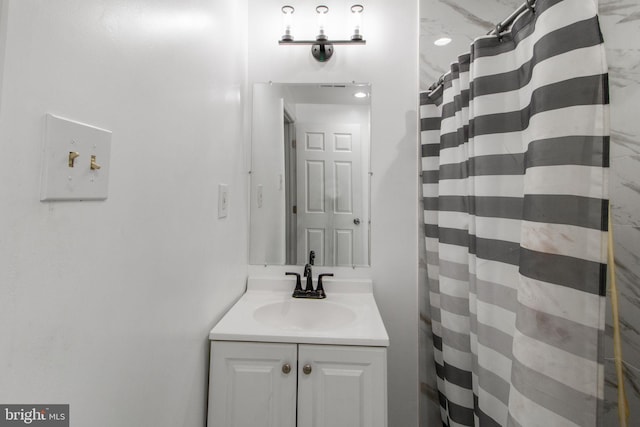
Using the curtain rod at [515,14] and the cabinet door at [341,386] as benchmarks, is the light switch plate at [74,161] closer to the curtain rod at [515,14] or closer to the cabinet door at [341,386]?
the cabinet door at [341,386]

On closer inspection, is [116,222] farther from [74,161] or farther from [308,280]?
[308,280]

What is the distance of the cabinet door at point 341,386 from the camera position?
980mm

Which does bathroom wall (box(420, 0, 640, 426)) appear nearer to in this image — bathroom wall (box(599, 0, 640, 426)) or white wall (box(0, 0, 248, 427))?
bathroom wall (box(599, 0, 640, 426))

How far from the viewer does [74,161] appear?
0.49 m

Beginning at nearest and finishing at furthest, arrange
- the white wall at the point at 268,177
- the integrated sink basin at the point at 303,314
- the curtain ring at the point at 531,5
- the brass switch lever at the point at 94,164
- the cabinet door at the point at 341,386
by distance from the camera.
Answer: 1. the brass switch lever at the point at 94,164
2. the curtain ring at the point at 531,5
3. the cabinet door at the point at 341,386
4. the integrated sink basin at the point at 303,314
5. the white wall at the point at 268,177

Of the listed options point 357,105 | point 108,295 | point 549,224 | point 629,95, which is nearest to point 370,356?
point 549,224

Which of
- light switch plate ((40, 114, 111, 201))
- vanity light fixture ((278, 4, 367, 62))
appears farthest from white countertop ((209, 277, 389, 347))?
vanity light fixture ((278, 4, 367, 62))

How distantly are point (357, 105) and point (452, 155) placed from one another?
61 centimetres

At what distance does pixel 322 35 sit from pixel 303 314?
1.39 meters

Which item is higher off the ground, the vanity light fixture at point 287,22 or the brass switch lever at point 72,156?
the vanity light fixture at point 287,22

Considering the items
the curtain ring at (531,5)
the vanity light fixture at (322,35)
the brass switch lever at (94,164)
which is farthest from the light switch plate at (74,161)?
the vanity light fixture at (322,35)
